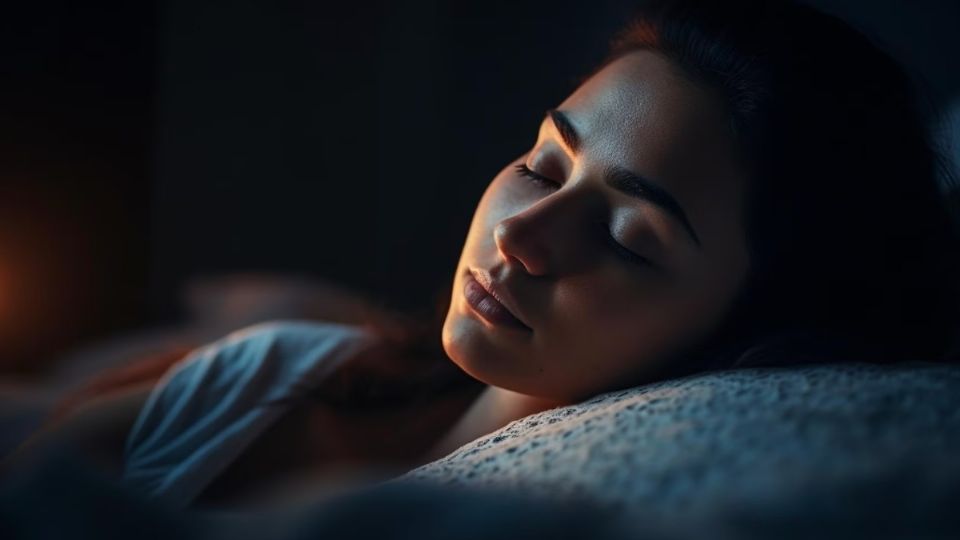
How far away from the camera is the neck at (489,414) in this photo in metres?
0.82

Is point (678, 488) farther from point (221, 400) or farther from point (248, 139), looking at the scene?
point (248, 139)

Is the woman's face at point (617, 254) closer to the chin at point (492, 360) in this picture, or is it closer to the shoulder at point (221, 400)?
the chin at point (492, 360)

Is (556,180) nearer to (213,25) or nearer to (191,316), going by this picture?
(191,316)

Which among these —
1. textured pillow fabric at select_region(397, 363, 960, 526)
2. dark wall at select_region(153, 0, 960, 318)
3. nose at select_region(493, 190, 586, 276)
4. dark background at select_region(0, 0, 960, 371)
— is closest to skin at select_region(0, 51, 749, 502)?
nose at select_region(493, 190, 586, 276)

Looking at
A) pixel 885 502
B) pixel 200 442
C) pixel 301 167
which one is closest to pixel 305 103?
pixel 301 167

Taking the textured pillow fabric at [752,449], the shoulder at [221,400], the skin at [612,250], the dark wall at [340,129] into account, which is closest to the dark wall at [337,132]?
the dark wall at [340,129]

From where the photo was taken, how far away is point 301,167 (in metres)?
1.98

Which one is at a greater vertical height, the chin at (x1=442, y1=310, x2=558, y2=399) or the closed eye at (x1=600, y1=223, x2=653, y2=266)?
the closed eye at (x1=600, y1=223, x2=653, y2=266)

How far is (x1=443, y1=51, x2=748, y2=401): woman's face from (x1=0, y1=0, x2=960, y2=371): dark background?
0.74m

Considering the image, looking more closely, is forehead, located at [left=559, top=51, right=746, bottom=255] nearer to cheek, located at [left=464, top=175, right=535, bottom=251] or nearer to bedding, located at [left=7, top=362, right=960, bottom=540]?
cheek, located at [left=464, top=175, right=535, bottom=251]

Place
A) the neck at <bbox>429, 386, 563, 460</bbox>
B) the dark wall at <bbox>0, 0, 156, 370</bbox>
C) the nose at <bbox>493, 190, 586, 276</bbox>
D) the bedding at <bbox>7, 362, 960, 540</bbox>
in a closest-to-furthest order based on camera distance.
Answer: the bedding at <bbox>7, 362, 960, 540</bbox> < the nose at <bbox>493, 190, 586, 276</bbox> < the neck at <bbox>429, 386, 563, 460</bbox> < the dark wall at <bbox>0, 0, 156, 370</bbox>

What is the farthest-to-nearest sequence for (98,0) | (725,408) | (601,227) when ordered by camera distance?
(98,0) → (601,227) → (725,408)

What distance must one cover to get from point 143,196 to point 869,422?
63.4 inches

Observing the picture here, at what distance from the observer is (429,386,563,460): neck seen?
2.69 ft
